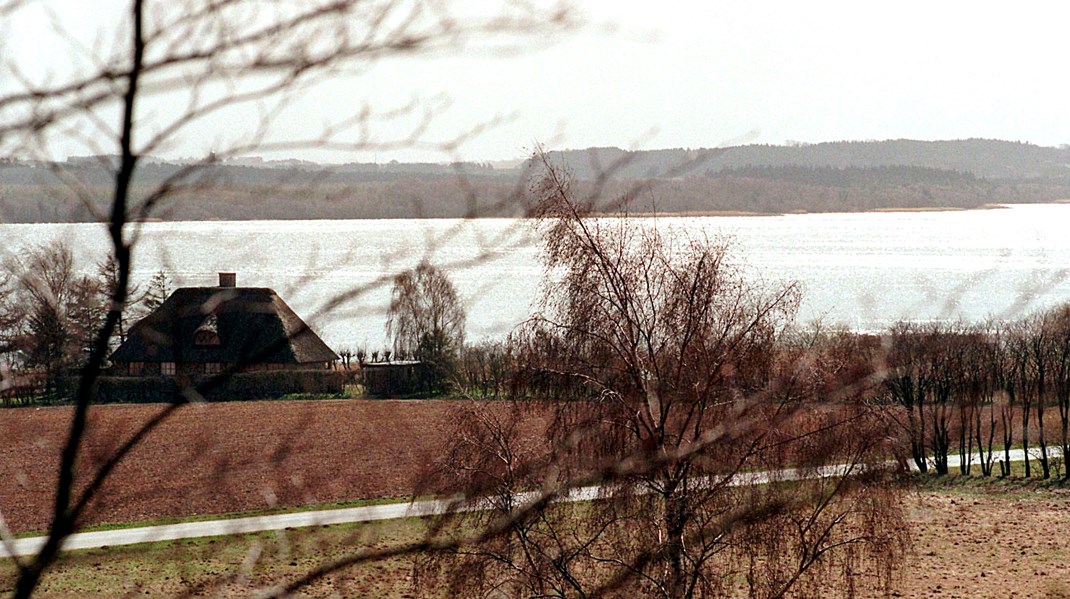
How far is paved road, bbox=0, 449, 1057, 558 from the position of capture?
2.42 m

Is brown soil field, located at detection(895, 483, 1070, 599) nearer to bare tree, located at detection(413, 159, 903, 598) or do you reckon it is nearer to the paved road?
bare tree, located at detection(413, 159, 903, 598)

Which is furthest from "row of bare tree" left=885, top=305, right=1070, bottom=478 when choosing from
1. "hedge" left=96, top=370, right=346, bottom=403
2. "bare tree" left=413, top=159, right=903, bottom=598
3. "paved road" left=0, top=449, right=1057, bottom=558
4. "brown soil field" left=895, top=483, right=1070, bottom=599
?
"hedge" left=96, top=370, right=346, bottom=403

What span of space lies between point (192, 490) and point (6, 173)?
845 mm

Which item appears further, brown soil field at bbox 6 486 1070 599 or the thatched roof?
brown soil field at bbox 6 486 1070 599

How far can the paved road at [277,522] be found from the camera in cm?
242

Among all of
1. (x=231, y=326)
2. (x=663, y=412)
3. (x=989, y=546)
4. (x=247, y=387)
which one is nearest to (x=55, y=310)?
(x=231, y=326)

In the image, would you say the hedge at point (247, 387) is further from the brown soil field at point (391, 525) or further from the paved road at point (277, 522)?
the paved road at point (277, 522)

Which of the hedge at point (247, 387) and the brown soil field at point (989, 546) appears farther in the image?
the hedge at point (247, 387)

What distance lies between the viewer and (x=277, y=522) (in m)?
2.97

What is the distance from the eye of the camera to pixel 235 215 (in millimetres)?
2539

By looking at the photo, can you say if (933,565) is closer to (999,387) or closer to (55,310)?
(999,387)

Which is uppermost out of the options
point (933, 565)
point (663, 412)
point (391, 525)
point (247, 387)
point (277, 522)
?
point (277, 522)

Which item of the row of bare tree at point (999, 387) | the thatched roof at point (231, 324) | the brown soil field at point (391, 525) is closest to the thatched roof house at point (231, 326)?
the thatched roof at point (231, 324)

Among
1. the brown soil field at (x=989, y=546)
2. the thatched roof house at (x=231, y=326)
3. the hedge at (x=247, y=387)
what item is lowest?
the brown soil field at (x=989, y=546)
